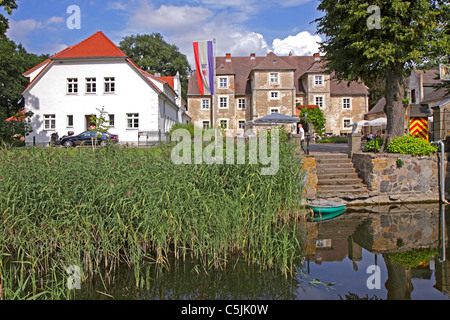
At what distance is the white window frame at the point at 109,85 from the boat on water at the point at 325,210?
2286 centimetres

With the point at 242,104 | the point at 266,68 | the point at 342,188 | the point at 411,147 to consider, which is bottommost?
the point at 342,188

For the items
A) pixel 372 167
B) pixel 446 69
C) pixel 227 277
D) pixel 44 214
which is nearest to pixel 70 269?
pixel 44 214

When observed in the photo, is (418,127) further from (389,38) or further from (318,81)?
(318,81)

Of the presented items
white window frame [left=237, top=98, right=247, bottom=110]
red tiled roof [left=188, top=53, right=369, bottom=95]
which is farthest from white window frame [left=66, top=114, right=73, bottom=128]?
white window frame [left=237, top=98, right=247, bottom=110]

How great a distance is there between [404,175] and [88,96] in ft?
79.9

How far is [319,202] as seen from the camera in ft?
36.3

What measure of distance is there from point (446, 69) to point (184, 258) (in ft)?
47.8

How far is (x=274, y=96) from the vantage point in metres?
43.2

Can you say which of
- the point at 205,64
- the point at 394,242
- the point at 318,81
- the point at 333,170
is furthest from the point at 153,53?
the point at 394,242

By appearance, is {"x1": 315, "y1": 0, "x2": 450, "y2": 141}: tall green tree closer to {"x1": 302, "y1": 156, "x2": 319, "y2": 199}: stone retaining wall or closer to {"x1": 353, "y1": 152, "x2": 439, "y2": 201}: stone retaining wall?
{"x1": 353, "y1": 152, "x2": 439, "y2": 201}: stone retaining wall

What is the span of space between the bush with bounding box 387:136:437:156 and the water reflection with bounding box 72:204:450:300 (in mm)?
5406

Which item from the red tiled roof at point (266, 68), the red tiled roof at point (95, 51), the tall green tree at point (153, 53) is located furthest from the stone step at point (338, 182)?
the tall green tree at point (153, 53)

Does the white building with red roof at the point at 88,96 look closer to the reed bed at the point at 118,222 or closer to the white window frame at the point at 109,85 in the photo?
the white window frame at the point at 109,85

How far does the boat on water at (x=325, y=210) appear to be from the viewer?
34.9 feet
